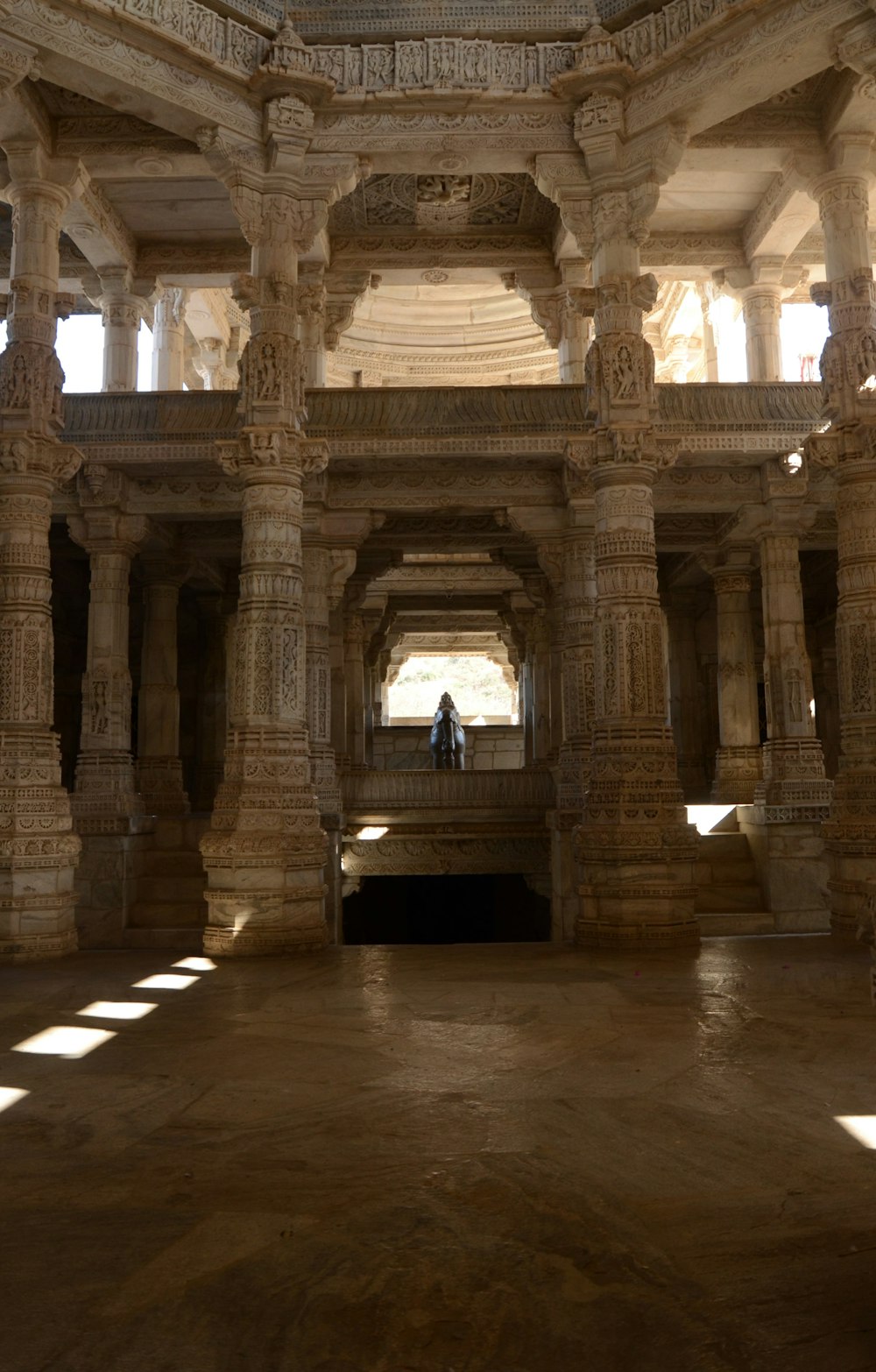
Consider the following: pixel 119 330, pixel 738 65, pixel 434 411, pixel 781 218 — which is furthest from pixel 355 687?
pixel 738 65

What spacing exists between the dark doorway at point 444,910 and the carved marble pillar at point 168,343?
8.71 m

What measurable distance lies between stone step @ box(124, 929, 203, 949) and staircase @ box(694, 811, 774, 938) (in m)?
5.30

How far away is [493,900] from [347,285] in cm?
1091

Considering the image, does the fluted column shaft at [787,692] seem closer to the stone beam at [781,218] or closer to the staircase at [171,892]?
the stone beam at [781,218]

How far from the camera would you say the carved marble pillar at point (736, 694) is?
48.1 ft

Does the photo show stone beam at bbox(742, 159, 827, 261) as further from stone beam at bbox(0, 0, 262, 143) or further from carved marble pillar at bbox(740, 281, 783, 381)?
stone beam at bbox(0, 0, 262, 143)

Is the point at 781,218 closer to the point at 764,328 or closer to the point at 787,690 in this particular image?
the point at 764,328

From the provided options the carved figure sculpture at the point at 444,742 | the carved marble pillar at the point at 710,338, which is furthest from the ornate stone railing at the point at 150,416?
the carved figure sculpture at the point at 444,742

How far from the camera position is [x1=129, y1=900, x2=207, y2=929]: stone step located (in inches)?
452

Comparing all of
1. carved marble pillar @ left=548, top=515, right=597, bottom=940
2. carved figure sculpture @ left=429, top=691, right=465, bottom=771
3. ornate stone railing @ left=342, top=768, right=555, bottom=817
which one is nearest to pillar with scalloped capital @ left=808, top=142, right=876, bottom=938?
carved marble pillar @ left=548, top=515, right=597, bottom=940

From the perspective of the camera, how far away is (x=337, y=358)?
63.9ft

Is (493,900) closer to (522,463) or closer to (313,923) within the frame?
(522,463)

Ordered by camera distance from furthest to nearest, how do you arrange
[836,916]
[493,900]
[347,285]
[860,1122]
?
[493,900], [347,285], [836,916], [860,1122]

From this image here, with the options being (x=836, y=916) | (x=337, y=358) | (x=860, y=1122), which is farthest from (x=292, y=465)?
(x=337, y=358)
